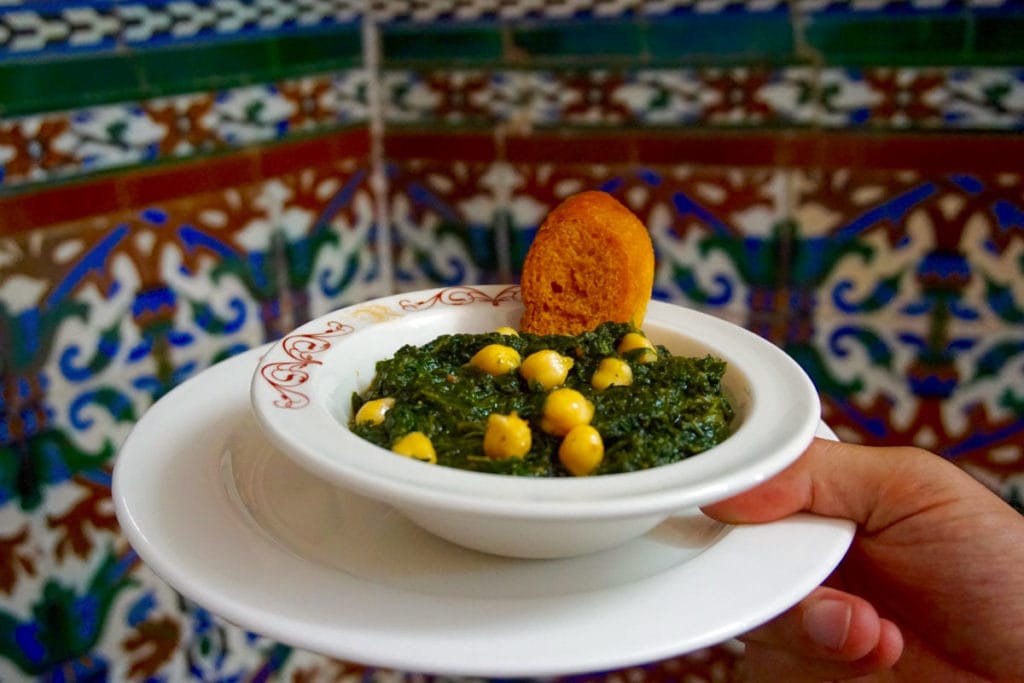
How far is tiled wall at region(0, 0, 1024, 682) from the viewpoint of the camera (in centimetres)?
142

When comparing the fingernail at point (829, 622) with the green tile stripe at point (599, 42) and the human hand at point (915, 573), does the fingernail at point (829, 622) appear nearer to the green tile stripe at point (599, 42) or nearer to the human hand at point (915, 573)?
the human hand at point (915, 573)

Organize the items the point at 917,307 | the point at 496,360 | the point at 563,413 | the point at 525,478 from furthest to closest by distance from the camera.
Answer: the point at 917,307
the point at 496,360
the point at 563,413
the point at 525,478

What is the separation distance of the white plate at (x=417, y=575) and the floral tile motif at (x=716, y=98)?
0.98 metres

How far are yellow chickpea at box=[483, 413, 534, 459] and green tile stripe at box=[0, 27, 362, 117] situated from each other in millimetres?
946

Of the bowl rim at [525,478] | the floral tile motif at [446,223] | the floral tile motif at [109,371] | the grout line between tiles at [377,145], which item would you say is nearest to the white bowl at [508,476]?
the bowl rim at [525,478]

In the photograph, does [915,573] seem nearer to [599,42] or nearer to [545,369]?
[545,369]

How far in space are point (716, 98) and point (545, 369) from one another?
0.92 m

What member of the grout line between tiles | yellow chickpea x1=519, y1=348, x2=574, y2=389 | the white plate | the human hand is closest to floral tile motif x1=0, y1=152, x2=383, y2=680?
the grout line between tiles

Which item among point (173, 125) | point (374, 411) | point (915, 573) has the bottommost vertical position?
point (915, 573)

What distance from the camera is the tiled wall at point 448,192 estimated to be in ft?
4.66

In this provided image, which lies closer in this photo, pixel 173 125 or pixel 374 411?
pixel 374 411

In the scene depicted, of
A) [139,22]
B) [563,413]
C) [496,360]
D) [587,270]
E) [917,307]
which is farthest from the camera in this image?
[917,307]

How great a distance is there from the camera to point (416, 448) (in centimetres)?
80

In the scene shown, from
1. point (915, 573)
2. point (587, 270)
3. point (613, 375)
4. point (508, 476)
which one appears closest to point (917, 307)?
point (915, 573)
